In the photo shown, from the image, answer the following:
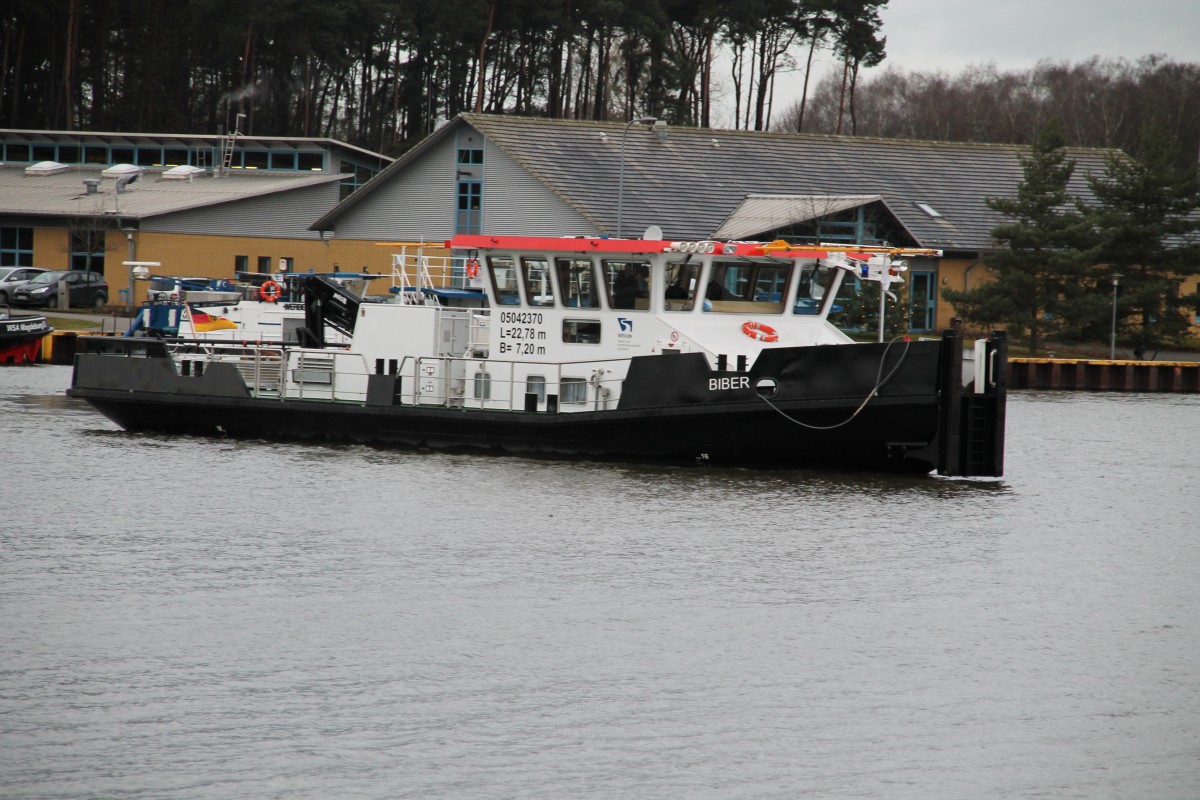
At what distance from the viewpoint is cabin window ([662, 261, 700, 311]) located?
62.4 ft

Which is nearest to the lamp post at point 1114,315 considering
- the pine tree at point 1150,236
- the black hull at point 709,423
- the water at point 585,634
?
the pine tree at point 1150,236

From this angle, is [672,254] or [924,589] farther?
[672,254]

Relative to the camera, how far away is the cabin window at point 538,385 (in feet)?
63.6

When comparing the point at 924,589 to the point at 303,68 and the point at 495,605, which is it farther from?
the point at 303,68

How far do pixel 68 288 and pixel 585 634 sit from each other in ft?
129

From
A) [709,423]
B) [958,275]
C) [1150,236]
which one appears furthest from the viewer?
[958,275]

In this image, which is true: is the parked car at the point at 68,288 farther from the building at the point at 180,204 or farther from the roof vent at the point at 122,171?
the roof vent at the point at 122,171

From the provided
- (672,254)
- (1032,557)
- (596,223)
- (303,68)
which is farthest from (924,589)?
(303,68)

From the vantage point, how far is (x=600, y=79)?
217ft

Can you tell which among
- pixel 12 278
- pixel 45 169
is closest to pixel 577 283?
pixel 12 278

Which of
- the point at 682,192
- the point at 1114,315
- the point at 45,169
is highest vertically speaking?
the point at 45,169

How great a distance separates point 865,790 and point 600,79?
60275 mm

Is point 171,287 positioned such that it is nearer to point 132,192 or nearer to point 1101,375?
point 132,192

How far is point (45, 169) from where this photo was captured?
187 ft
